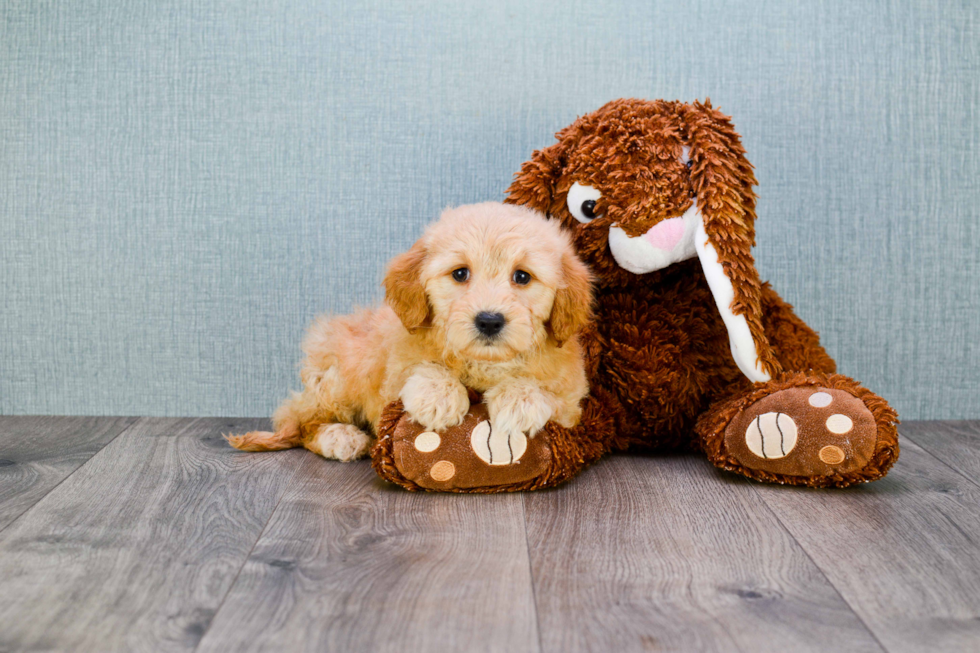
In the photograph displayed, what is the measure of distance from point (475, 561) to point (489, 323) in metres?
0.38

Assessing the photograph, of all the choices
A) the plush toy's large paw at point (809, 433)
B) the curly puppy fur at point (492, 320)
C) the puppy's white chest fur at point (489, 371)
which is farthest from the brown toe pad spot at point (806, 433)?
the puppy's white chest fur at point (489, 371)

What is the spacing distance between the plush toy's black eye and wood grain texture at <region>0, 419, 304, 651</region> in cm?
79

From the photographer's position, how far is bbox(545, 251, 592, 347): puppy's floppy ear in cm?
139

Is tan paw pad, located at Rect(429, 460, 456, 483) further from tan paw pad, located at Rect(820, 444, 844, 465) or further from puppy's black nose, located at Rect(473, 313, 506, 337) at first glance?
tan paw pad, located at Rect(820, 444, 844, 465)

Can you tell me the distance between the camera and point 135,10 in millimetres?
1965

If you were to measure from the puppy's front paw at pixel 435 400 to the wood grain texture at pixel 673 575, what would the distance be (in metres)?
0.20

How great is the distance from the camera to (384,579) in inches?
42.2

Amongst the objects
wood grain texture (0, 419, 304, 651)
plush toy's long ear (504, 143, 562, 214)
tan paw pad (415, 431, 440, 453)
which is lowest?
wood grain texture (0, 419, 304, 651)

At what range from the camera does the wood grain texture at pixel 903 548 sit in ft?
3.18

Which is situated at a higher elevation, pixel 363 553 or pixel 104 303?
pixel 104 303

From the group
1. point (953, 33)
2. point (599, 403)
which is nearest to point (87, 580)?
point (599, 403)

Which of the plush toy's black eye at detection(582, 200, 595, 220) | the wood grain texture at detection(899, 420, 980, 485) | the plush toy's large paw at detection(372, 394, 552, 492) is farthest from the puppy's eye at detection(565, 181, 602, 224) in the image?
the wood grain texture at detection(899, 420, 980, 485)

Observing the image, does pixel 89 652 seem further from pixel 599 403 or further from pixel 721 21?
pixel 721 21

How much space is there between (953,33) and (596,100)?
3.02 ft
